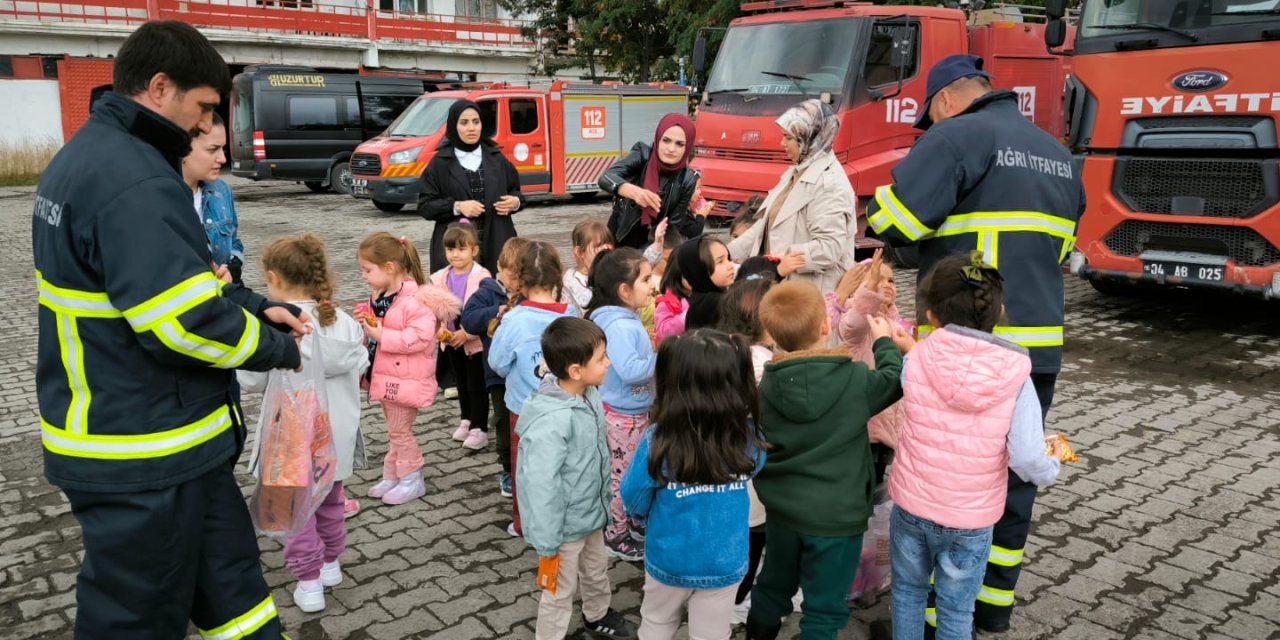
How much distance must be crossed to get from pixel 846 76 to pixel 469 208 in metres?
5.88

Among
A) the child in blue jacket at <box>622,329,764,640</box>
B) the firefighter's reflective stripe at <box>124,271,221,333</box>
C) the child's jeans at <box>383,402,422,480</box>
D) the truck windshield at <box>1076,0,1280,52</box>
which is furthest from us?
the truck windshield at <box>1076,0,1280,52</box>

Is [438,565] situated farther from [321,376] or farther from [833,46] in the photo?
[833,46]

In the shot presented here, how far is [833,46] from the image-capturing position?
35.1 feet

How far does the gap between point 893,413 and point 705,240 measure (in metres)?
1.13

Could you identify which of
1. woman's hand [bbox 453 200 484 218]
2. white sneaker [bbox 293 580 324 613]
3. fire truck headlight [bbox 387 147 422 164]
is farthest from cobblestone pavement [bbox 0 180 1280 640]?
fire truck headlight [bbox 387 147 422 164]

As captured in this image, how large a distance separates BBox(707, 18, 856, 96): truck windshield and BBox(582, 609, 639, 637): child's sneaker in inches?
319

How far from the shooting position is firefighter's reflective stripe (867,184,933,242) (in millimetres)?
3418

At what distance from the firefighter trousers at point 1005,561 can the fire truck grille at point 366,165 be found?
15235mm

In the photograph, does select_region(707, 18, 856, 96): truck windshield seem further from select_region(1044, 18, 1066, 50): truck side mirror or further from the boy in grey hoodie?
the boy in grey hoodie

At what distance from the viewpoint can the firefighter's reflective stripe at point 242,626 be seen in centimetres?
275

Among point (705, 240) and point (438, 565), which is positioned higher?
point (705, 240)

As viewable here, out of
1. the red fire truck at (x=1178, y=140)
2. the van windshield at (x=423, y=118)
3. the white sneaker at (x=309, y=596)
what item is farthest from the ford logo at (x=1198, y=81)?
the van windshield at (x=423, y=118)

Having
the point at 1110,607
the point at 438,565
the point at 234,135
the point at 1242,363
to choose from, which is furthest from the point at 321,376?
the point at 234,135

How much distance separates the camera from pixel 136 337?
94.2 inches
